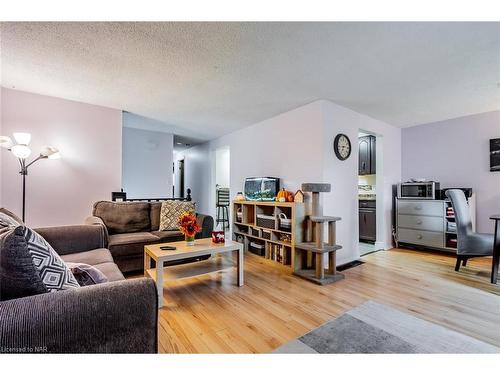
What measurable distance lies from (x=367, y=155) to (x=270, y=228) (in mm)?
2532

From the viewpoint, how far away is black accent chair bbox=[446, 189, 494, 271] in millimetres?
2619

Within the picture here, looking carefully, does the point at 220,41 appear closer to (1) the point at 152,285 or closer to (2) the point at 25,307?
(1) the point at 152,285

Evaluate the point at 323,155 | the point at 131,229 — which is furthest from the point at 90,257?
the point at 323,155

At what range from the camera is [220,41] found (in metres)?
1.84

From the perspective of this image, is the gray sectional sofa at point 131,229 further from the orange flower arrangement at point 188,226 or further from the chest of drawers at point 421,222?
the chest of drawers at point 421,222

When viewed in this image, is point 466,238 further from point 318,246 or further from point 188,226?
point 188,226

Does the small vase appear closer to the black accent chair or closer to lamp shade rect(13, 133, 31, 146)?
lamp shade rect(13, 133, 31, 146)

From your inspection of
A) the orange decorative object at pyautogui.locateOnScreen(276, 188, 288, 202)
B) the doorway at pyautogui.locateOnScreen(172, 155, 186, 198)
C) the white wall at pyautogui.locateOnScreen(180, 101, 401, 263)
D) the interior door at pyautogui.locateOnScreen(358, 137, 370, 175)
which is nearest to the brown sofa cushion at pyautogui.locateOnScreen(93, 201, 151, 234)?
the orange decorative object at pyautogui.locateOnScreen(276, 188, 288, 202)

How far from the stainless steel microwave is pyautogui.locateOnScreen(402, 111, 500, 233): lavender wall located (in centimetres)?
48

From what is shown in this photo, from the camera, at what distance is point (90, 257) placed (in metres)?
1.89

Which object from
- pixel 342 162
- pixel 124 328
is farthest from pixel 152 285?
pixel 342 162

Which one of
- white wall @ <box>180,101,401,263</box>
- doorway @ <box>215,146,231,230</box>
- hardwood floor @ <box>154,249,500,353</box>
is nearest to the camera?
hardwood floor @ <box>154,249,500,353</box>

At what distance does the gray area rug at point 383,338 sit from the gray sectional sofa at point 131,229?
190cm
